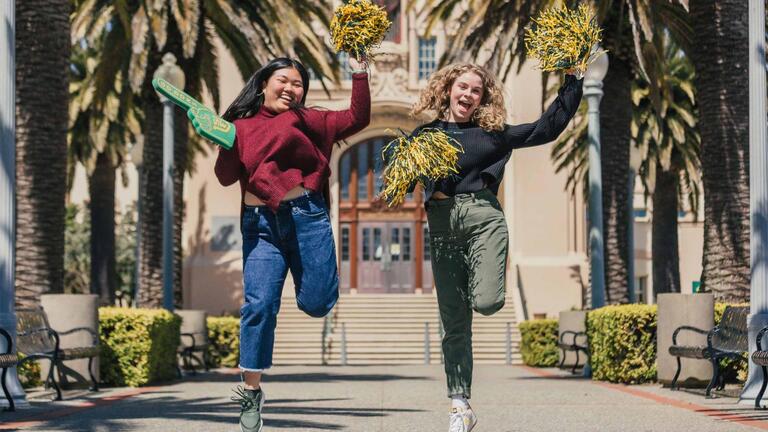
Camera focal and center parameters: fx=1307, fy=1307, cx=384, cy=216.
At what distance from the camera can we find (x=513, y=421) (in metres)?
8.86

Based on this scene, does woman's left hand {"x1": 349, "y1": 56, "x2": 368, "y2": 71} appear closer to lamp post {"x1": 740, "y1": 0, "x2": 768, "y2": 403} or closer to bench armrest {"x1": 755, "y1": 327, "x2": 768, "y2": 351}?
bench armrest {"x1": 755, "y1": 327, "x2": 768, "y2": 351}

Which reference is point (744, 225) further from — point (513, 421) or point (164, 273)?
point (164, 273)

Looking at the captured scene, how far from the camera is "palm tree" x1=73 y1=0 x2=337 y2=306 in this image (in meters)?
19.2

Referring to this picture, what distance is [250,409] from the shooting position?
620cm

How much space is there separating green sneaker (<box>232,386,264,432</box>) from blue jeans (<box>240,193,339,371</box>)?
0.12 meters

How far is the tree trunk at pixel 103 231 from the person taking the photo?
28.8 metres

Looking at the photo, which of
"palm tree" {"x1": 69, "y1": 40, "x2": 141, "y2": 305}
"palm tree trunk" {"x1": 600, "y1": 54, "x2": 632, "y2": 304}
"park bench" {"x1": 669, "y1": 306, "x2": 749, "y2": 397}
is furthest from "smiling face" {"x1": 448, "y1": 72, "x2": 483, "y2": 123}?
"palm tree" {"x1": 69, "y1": 40, "x2": 141, "y2": 305}

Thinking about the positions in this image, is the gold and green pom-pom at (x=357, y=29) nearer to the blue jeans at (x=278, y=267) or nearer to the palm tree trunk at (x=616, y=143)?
the blue jeans at (x=278, y=267)

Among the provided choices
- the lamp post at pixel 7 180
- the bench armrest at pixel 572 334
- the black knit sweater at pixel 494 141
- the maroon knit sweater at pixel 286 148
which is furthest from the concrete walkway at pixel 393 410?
the bench armrest at pixel 572 334

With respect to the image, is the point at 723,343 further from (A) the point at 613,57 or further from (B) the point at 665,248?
(B) the point at 665,248

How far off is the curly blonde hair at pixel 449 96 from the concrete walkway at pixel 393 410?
2237mm

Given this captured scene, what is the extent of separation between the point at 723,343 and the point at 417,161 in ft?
23.5

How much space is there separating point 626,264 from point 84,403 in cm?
1121

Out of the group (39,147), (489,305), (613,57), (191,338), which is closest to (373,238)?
(191,338)
